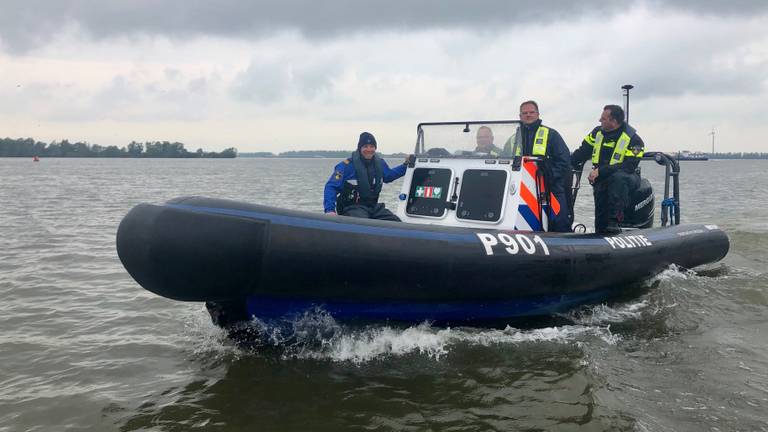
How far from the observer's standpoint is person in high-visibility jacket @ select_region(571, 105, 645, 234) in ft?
20.6

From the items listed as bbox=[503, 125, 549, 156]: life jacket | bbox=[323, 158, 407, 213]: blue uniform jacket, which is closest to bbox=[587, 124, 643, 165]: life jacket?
bbox=[503, 125, 549, 156]: life jacket

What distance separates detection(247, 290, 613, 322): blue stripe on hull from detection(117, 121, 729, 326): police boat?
1 centimetres

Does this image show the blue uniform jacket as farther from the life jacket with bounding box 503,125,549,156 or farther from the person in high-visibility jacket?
the person in high-visibility jacket

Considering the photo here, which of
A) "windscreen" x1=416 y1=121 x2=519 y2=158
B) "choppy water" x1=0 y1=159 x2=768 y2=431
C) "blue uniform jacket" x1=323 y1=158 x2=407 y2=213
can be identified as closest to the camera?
"choppy water" x1=0 y1=159 x2=768 y2=431

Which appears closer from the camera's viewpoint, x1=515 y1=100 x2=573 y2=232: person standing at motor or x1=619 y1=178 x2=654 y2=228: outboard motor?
x1=515 y1=100 x2=573 y2=232: person standing at motor

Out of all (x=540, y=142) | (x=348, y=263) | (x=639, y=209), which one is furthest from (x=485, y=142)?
(x=348, y=263)

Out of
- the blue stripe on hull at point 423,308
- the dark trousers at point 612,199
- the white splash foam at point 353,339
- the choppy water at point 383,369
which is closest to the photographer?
the choppy water at point 383,369

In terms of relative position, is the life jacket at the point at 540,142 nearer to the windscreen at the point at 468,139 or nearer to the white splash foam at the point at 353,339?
the windscreen at the point at 468,139

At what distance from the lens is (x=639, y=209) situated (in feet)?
24.1

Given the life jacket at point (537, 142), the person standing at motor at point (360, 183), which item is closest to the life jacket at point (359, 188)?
the person standing at motor at point (360, 183)

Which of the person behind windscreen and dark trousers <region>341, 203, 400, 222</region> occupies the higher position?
the person behind windscreen

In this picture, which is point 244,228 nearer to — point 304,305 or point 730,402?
point 304,305

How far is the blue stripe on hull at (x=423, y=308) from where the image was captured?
4348 millimetres

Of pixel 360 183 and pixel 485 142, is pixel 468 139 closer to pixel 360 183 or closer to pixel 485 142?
pixel 485 142
